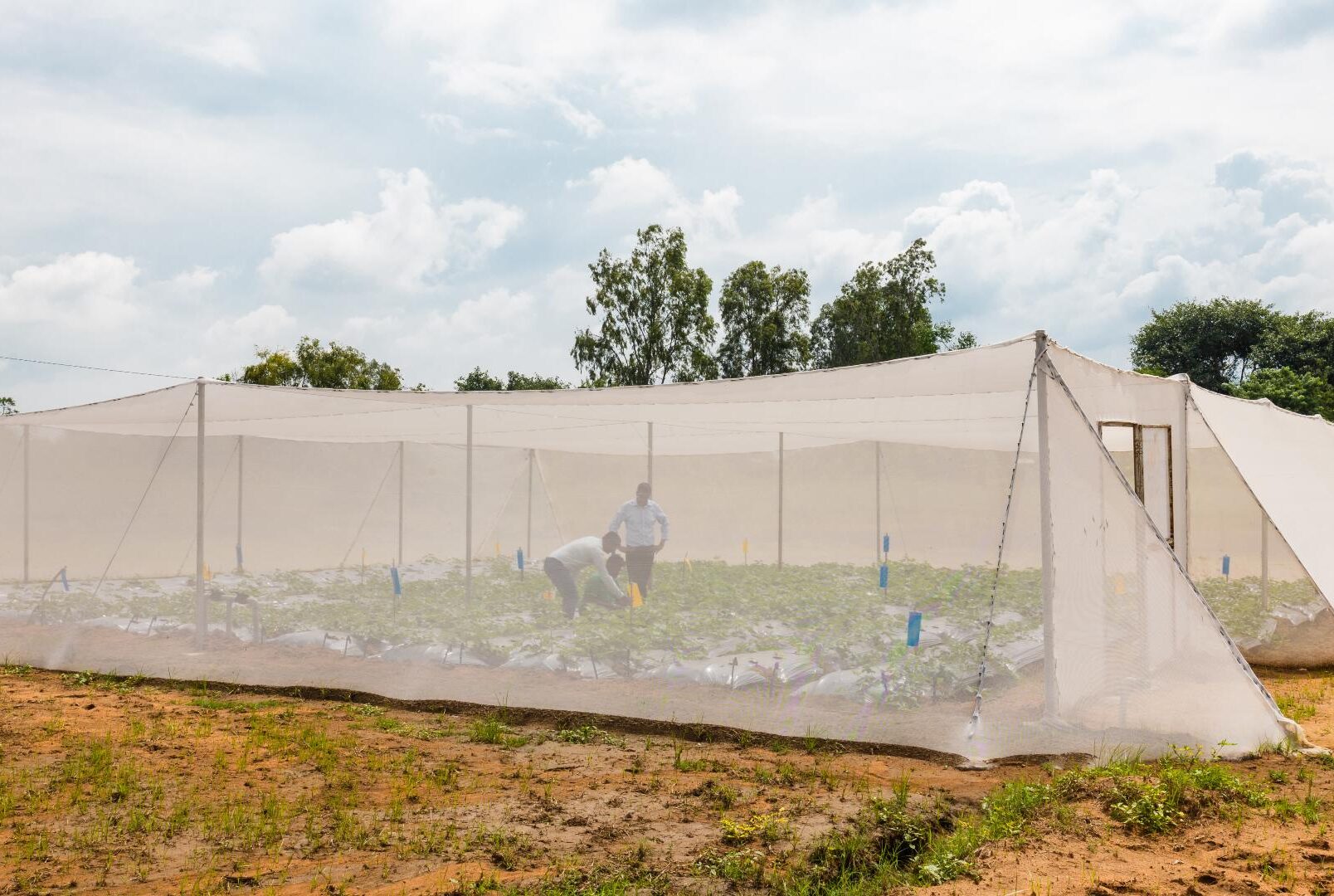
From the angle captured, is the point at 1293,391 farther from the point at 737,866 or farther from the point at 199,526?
the point at 737,866

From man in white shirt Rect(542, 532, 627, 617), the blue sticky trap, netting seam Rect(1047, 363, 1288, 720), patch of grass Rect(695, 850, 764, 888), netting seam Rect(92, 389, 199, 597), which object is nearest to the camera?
patch of grass Rect(695, 850, 764, 888)

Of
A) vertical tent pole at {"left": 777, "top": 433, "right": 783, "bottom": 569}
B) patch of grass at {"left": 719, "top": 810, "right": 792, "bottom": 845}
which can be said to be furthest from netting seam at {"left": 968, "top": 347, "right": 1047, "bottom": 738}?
patch of grass at {"left": 719, "top": 810, "right": 792, "bottom": 845}

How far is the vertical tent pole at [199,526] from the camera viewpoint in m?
6.84

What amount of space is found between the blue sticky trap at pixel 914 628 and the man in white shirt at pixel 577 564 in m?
1.58

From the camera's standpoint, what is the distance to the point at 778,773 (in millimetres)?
4156

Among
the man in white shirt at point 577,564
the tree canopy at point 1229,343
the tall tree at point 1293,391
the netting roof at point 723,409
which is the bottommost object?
the man in white shirt at point 577,564

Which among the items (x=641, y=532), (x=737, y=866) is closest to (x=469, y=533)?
(x=641, y=532)

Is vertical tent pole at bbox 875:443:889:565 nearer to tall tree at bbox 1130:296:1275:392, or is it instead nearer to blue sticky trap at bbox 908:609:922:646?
blue sticky trap at bbox 908:609:922:646

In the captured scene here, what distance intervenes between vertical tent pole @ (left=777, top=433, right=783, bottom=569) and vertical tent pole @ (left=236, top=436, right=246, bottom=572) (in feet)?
14.2

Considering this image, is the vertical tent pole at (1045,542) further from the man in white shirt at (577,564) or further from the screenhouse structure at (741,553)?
the man in white shirt at (577,564)

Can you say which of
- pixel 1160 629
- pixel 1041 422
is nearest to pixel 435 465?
pixel 1041 422

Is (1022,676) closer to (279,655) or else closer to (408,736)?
(408,736)

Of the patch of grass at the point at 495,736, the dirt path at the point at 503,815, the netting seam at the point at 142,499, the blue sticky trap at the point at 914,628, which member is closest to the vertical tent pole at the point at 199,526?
the netting seam at the point at 142,499

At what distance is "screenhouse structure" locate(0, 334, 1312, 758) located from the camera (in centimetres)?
441
